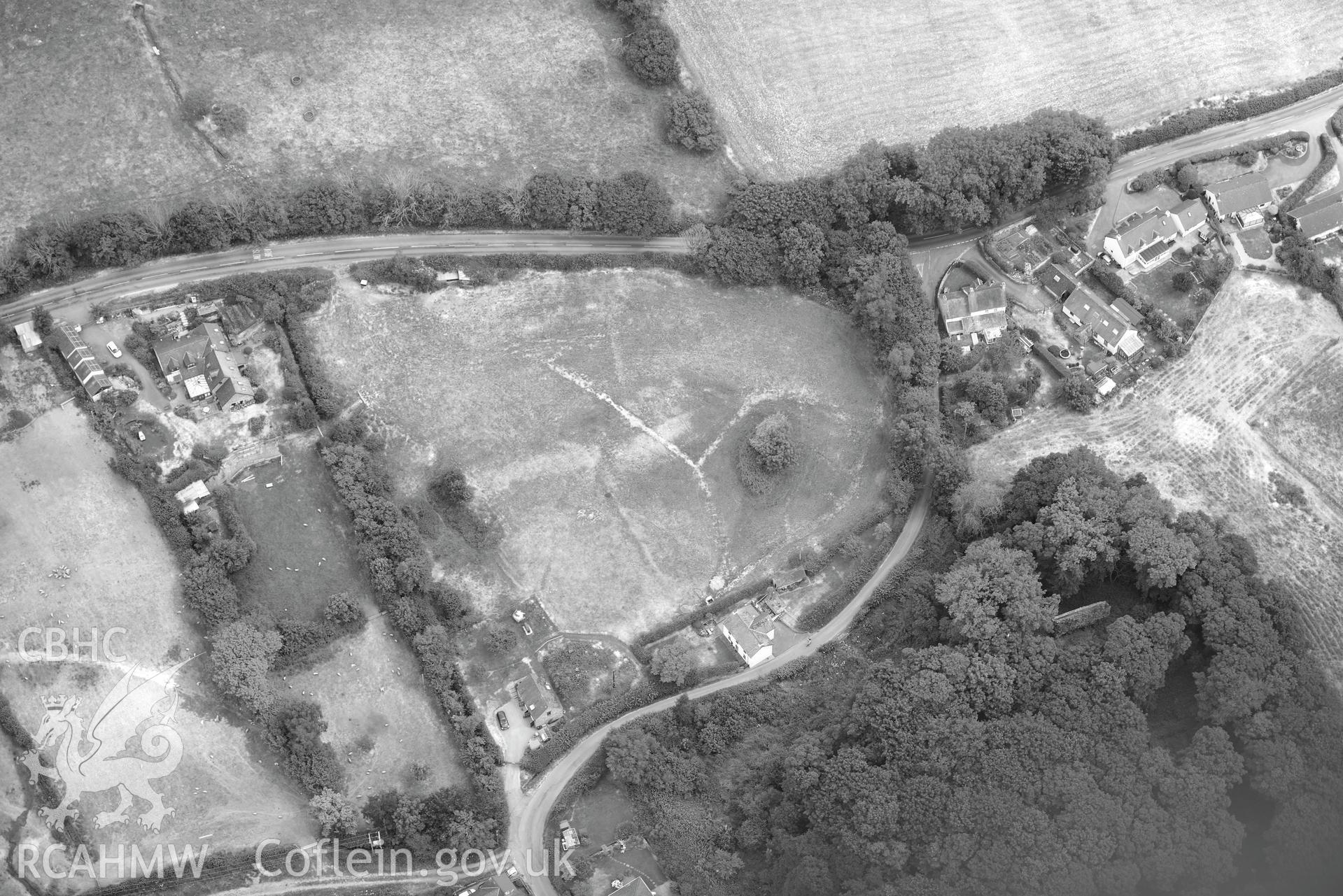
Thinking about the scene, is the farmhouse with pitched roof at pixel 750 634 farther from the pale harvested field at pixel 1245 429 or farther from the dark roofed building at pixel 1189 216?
the dark roofed building at pixel 1189 216

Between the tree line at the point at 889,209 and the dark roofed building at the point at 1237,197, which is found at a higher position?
the tree line at the point at 889,209

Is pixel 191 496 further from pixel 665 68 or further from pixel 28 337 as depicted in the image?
pixel 665 68

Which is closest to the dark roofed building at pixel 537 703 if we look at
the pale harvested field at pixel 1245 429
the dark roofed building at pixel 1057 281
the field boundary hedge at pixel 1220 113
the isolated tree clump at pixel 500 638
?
the isolated tree clump at pixel 500 638

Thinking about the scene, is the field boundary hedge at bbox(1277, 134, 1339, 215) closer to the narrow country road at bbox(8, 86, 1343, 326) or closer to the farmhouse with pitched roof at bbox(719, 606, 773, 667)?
the narrow country road at bbox(8, 86, 1343, 326)

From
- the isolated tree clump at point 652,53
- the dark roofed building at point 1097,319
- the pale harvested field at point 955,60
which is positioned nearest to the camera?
the dark roofed building at point 1097,319

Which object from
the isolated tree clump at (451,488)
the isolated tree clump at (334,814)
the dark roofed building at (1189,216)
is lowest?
the isolated tree clump at (334,814)

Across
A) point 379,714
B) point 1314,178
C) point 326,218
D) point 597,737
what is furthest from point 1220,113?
point 379,714

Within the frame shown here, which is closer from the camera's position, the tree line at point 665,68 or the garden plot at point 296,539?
the garden plot at point 296,539

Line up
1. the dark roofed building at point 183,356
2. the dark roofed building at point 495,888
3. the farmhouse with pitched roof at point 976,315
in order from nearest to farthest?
1. the dark roofed building at point 495,888
2. the dark roofed building at point 183,356
3. the farmhouse with pitched roof at point 976,315
